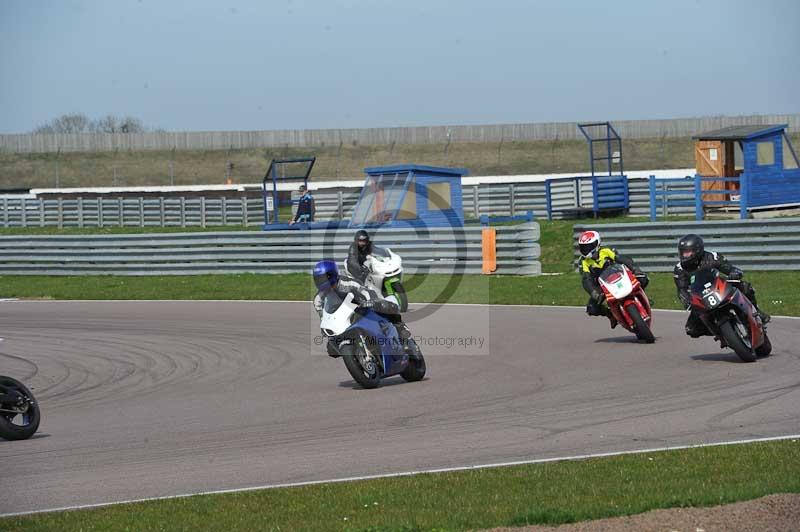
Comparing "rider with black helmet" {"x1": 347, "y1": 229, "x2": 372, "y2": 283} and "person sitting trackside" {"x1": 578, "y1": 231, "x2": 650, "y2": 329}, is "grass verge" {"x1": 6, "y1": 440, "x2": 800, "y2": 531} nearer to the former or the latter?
"person sitting trackside" {"x1": 578, "y1": 231, "x2": 650, "y2": 329}

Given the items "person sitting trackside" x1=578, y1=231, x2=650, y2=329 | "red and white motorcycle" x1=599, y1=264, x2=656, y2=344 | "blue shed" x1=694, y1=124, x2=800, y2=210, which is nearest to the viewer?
"red and white motorcycle" x1=599, y1=264, x2=656, y2=344

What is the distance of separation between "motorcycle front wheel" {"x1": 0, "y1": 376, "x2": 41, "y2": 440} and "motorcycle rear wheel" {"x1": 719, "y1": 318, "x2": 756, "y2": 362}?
697cm

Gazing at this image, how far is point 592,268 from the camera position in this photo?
14727mm

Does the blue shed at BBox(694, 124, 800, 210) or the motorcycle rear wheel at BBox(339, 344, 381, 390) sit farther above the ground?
the blue shed at BBox(694, 124, 800, 210)

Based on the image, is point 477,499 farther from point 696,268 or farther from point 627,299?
point 627,299

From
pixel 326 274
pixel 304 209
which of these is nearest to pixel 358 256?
pixel 326 274

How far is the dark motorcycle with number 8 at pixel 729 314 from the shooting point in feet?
40.1

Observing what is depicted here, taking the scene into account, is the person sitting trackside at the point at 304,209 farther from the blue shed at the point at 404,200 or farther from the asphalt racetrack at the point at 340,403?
the asphalt racetrack at the point at 340,403

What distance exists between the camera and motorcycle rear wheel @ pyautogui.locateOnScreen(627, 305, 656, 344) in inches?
559

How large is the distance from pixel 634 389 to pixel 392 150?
55.9m

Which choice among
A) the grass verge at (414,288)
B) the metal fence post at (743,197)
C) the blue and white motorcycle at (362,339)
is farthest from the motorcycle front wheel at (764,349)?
the metal fence post at (743,197)

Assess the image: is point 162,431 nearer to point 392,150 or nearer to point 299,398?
point 299,398

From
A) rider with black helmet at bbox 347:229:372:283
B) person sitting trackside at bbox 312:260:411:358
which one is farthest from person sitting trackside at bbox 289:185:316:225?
person sitting trackside at bbox 312:260:411:358

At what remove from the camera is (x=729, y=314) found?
40.6 feet
